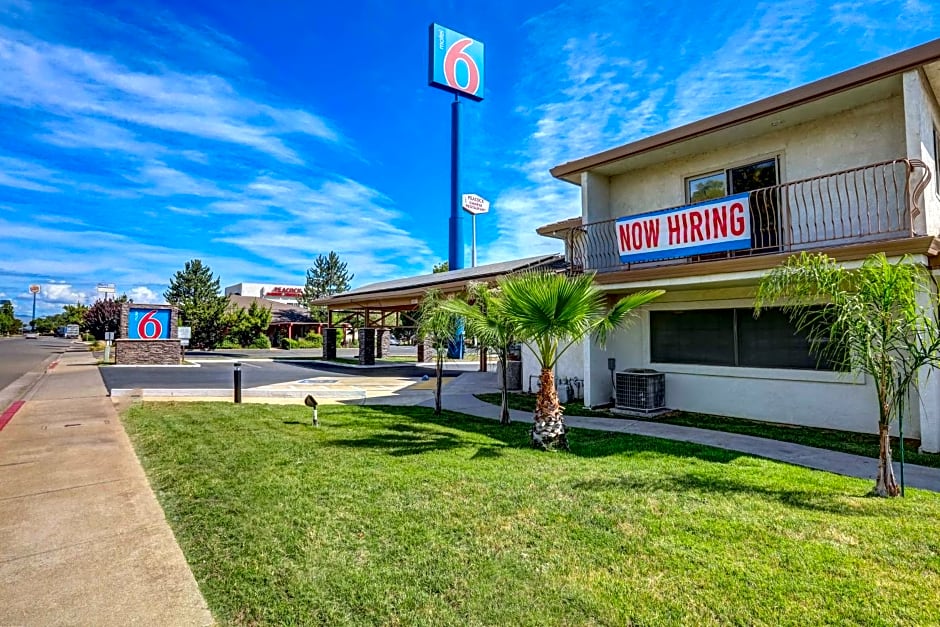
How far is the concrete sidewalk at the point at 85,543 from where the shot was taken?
3227mm

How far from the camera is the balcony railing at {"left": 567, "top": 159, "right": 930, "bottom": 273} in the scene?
757cm

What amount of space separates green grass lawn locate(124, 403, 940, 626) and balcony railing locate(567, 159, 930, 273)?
14.9 feet

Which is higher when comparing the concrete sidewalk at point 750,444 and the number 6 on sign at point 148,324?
the number 6 on sign at point 148,324

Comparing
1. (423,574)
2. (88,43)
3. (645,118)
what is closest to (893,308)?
(423,574)

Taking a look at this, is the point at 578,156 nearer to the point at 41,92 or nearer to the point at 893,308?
the point at 893,308

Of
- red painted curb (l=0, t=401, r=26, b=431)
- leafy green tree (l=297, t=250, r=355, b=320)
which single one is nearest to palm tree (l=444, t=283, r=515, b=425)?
red painted curb (l=0, t=401, r=26, b=431)

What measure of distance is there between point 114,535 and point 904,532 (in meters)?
6.86

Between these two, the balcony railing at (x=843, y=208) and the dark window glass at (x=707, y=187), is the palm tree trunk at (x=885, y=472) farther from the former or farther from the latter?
the dark window glass at (x=707, y=187)

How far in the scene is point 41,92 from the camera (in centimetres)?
1277

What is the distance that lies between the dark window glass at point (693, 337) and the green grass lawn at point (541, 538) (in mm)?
4050

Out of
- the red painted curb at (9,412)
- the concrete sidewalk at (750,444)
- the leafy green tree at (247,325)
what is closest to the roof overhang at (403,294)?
the concrete sidewalk at (750,444)

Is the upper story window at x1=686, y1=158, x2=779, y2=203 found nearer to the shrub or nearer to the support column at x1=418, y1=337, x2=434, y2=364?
the support column at x1=418, y1=337, x2=434, y2=364

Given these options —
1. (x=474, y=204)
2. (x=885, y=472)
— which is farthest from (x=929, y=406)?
(x=474, y=204)

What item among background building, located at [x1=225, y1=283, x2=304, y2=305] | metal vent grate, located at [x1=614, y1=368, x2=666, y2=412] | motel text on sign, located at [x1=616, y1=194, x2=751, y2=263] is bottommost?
metal vent grate, located at [x1=614, y1=368, x2=666, y2=412]
